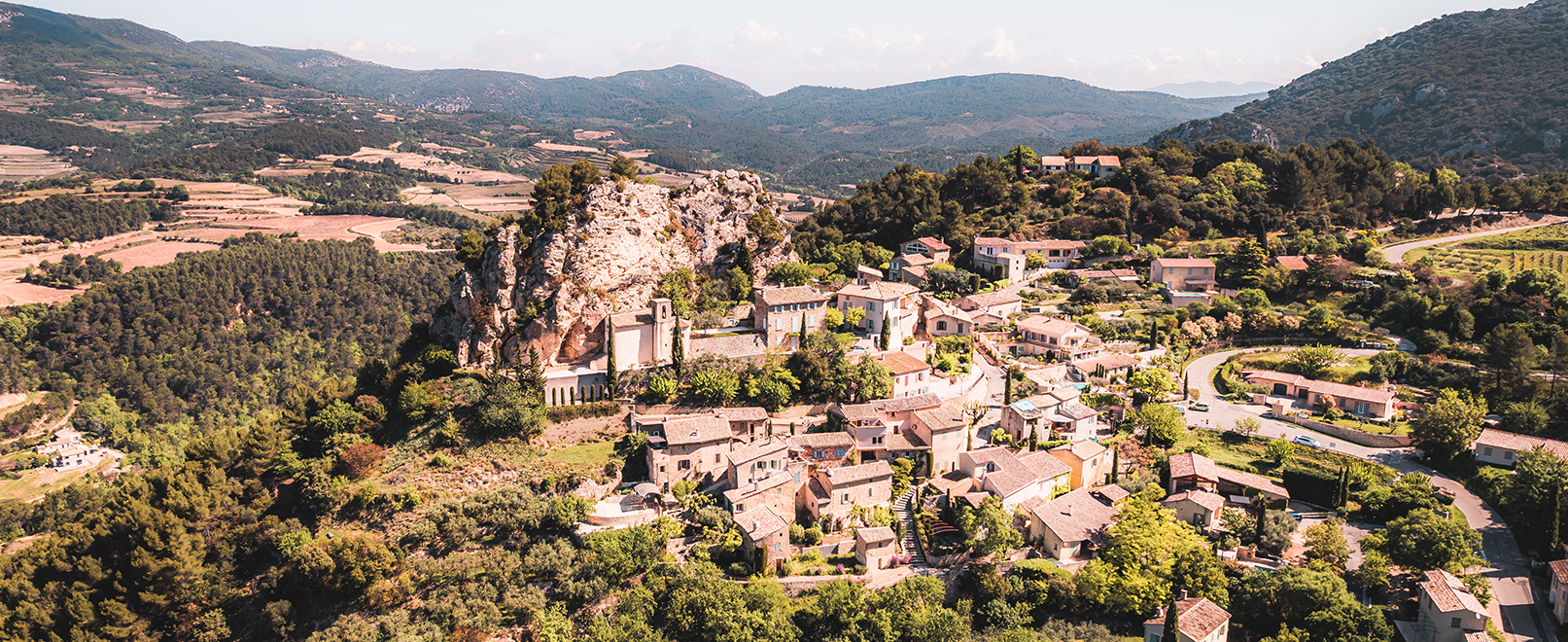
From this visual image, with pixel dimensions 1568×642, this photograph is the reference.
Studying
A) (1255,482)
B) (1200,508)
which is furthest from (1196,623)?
(1255,482)

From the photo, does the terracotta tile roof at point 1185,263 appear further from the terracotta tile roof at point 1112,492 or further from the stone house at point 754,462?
the stone house at point 754,462

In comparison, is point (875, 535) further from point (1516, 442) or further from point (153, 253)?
point (153, 253)

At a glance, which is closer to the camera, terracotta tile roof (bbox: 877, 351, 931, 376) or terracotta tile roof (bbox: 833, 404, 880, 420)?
terracotta tile roof (bbox: 833, 404, 880, 420)

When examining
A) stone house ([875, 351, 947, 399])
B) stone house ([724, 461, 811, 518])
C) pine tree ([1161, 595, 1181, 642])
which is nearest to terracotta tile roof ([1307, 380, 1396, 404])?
stone house ([875, 351, 947, 399])

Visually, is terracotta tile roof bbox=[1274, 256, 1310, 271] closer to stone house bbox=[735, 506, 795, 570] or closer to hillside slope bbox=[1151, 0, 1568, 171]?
stone house bbox=[735, 506, 795, 570]

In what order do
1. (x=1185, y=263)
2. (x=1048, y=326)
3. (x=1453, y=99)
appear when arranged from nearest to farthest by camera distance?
(x=1048, y=326) < (x=1185, y=263) < (x=1453, y=99)
